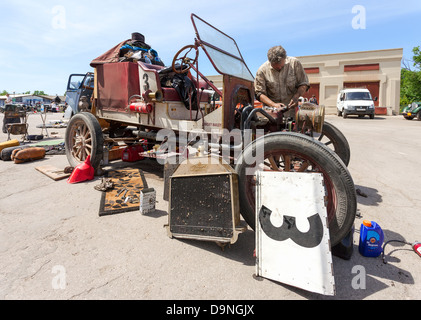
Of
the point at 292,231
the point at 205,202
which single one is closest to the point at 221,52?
the point at 205,202

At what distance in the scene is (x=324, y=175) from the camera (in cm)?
217

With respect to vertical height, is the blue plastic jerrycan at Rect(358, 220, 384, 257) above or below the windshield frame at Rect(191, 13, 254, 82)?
below

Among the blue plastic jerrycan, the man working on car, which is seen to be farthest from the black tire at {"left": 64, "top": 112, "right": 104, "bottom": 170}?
the blue plastic jerrycan

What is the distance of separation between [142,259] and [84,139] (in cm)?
348

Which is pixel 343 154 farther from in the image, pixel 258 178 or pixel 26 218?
pixel 26 218

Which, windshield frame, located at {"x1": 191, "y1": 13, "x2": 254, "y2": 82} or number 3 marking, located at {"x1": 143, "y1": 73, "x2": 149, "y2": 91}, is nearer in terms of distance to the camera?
windshield frame, located at {"x1": 191, "y1": 13, "x2": 254, "y2": 82}

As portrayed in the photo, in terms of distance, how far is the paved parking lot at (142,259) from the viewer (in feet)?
6.09

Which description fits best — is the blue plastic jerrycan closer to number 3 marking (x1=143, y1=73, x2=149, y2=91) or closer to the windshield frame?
the windshield frame

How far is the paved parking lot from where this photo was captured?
1.86 m

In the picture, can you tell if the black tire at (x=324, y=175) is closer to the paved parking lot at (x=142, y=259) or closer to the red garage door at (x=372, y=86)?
the paved parking lot at (x=142, y=259)

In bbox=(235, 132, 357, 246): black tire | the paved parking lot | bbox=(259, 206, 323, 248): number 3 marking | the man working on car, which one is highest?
the man working on car

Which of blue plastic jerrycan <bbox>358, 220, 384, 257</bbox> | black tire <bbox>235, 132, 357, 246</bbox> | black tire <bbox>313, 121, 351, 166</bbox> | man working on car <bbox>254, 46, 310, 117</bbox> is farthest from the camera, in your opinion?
black tire <bbox>313, 121, 351, 166</bbox>

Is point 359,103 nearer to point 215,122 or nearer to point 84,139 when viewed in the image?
point 215,122

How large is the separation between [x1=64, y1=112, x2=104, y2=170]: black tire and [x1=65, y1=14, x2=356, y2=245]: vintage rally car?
18mm
